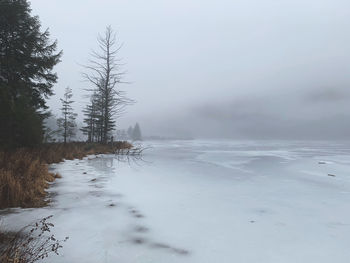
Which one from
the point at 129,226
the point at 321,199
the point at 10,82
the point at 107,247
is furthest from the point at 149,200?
the point at 10,82

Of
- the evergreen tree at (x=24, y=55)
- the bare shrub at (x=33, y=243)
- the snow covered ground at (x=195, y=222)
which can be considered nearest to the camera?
the bare shrub at (x=33, y=243)

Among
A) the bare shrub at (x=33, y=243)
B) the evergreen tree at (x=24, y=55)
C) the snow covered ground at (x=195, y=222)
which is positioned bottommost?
the snow covered ground at (x=195, y=222)

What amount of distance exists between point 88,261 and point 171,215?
5.55ft

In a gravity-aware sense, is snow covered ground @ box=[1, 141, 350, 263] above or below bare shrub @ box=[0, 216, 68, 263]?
below

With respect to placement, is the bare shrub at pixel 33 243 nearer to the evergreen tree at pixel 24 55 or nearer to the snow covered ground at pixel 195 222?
the snow covered ground at pixel 195 222

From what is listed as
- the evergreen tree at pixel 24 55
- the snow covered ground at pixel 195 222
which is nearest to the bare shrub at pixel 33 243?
the snow covered ground at pixel 195 222

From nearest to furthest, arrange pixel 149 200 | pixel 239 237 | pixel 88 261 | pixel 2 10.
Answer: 1. pixel 88 261
2. pixel 239 237
3. pixel 149 200
4. pixel 2 10

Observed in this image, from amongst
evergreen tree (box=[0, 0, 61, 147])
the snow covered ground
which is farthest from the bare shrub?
evergreen tree (box=[0, 0, 61, 147])

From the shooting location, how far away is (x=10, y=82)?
1260 cm

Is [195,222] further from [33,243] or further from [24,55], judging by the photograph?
[24,55]

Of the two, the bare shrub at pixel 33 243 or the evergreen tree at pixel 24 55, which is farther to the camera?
the evergreen tree at pixel 24 55

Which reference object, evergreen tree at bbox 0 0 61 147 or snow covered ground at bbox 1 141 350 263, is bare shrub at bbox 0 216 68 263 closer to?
snow covered ground at bbox 1 141 350 263

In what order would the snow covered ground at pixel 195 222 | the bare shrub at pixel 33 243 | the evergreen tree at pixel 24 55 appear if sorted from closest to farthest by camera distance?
the bare shrub at pixel 33 243
the snow covered ground at pixel 195 222
the evergreen tree at pixel 24 55

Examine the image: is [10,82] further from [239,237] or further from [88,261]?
[239,237]
